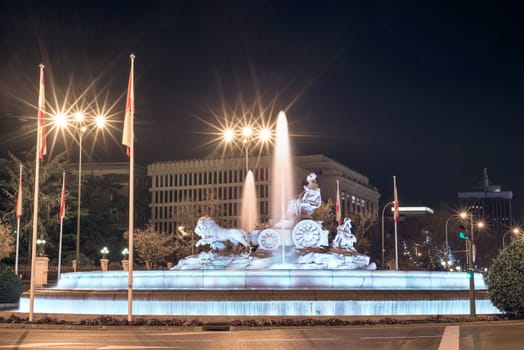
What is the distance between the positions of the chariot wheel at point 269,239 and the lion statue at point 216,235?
725mm

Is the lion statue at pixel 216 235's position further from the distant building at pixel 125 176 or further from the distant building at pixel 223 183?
the distant building at pixel 125 176

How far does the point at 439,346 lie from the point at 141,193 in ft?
365

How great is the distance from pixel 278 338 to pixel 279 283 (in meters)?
11.2

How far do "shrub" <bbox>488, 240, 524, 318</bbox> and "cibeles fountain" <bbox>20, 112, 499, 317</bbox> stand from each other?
1680 millimetres

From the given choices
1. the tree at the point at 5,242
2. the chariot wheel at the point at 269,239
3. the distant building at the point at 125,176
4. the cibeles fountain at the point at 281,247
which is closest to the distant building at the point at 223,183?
the distant building at the point at 125,176

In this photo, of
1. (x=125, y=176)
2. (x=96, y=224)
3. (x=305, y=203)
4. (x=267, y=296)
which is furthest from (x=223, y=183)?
(x=267, y=296)

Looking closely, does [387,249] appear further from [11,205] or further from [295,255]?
[295,255]

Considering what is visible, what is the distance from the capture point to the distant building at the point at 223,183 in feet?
378

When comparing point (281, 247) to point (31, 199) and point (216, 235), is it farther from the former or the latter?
point (31, 199)

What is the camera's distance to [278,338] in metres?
19.5

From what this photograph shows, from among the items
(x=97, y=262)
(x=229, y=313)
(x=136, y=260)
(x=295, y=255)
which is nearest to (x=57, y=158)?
(x=97, y=262)

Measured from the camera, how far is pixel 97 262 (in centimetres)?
7650

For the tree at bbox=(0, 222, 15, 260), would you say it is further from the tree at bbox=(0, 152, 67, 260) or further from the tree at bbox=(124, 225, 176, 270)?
the tree at bbox=(124, 225, 176, 270)

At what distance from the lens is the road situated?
17578mm
